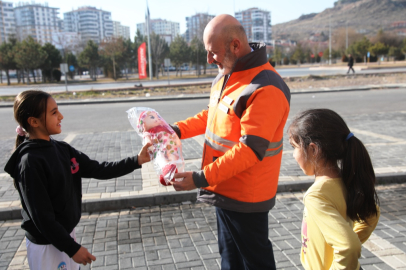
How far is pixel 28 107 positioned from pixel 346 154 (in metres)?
1.81

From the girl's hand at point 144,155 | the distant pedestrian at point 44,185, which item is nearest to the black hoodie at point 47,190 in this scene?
the distant pedestrian at point 44,185

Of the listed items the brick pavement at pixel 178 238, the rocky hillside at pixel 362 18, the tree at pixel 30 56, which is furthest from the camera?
the rocky hillside at pixel 362 18

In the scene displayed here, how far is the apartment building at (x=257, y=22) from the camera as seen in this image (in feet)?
539

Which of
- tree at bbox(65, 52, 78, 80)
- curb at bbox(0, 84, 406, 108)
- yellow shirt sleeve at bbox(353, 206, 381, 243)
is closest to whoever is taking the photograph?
yellow shirt sleeve at bbox(353, 206, 381, 243)

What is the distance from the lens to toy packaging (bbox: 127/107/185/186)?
2371 millimetres

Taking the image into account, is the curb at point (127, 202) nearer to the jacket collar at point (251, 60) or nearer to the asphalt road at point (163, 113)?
the jacket collar at point (251, 60)

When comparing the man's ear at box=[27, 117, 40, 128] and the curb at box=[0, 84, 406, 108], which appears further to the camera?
the curb at box=[0, 84, 406, 108]

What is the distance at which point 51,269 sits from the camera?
7.34 ft

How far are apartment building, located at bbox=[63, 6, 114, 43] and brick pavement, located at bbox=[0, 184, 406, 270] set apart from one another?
190786mm

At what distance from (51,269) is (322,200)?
5.52 feet

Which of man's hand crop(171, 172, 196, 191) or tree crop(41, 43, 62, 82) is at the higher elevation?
tree crop(41, 43, 62, 82)

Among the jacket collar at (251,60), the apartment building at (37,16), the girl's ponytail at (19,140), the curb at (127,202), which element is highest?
the apartment building at (37,16)

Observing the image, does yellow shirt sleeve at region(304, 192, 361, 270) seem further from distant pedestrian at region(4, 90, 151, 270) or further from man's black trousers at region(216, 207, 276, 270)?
distant pedestrian at region(4, 90, 151, 270)

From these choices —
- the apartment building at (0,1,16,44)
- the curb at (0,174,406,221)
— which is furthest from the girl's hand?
the apartment building at (0,1,16,44)
